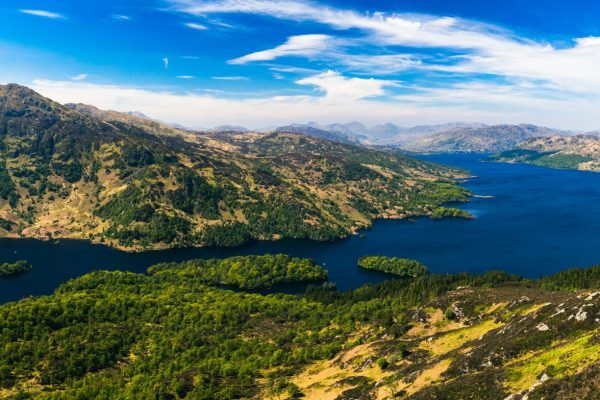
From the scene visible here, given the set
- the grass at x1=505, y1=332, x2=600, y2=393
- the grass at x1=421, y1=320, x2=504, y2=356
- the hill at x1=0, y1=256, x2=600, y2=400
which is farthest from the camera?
the grass at x1=421, y1=320, x2=504, y2=356

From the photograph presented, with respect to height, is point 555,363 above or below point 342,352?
above

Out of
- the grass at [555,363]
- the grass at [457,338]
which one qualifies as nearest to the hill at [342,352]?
the grass at [555,363]

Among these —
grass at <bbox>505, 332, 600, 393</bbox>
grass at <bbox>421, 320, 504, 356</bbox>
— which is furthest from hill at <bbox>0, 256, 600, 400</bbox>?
grass at <bbox>421, 320, 504, 356</bbox>

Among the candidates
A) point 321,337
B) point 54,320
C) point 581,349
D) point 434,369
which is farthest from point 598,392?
point 54,320

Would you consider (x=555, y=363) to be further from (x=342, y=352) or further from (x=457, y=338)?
(x=342, y=352)

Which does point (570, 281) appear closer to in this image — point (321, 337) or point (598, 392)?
A: point (321, 337)

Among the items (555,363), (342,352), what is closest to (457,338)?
(342,352)

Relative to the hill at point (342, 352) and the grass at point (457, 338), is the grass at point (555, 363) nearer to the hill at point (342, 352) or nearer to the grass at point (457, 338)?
the hill at point (342, 352)

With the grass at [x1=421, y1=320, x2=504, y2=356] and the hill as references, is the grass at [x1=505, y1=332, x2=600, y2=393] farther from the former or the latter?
the grass at [x1=421, y1=320, x2=504, y2=356]
